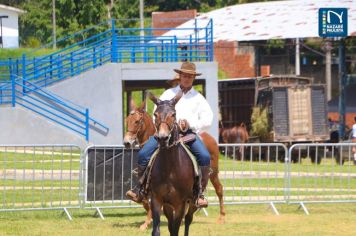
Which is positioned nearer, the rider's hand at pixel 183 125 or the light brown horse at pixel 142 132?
the rider's hand at pixel 183 125

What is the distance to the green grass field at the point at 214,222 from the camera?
15.5m

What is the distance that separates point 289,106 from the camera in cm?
3788

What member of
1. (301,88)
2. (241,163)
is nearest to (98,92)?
(301,88)

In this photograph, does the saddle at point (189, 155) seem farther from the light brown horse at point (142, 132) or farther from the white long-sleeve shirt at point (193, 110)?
the light brown horse at point (142, 132)

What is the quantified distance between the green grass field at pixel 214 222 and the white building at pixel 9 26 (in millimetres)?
40535

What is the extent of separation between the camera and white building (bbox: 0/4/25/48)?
192 ft

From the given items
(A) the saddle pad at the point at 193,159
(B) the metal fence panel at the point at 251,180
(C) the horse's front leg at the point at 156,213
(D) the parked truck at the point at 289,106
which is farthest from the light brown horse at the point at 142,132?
(D) the parked truck at the point at 289,106

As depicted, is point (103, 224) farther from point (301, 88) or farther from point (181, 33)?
point (181, 33)

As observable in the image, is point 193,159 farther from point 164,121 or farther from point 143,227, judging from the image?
point 143,227

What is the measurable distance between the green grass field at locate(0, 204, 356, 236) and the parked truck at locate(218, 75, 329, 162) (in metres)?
17.8

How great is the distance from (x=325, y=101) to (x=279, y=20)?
15.0ft

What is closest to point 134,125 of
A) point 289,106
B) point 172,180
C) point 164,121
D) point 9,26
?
point 172,180

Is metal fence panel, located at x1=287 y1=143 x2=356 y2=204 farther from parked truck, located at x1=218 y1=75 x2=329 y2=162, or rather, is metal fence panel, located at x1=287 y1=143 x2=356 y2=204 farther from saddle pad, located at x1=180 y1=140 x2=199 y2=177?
parked truck, located at x1=218 y1=75 x2=329 y2=162

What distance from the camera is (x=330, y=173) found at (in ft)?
64.3
